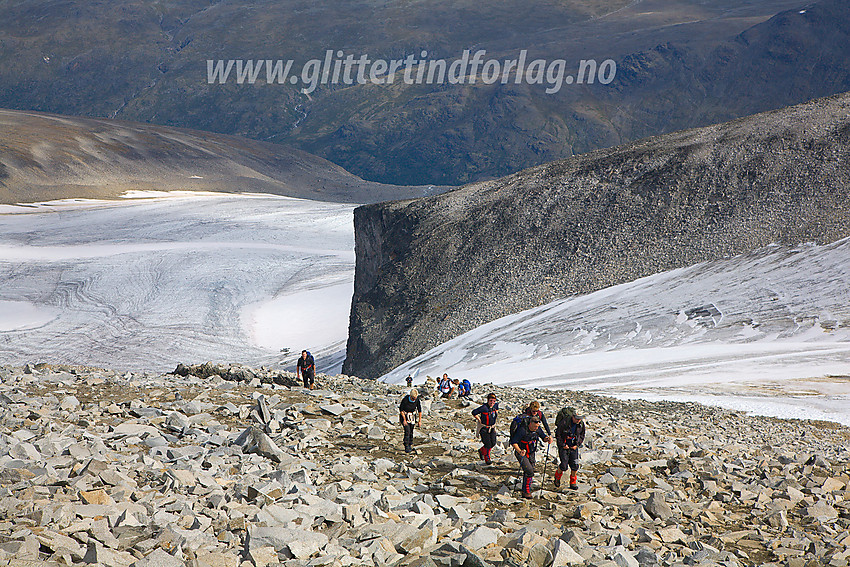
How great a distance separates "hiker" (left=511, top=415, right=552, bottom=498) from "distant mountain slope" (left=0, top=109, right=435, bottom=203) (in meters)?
104

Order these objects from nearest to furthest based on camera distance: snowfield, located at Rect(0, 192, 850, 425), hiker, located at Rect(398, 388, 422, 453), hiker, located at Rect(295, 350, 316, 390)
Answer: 1. hiker, located at Rect(398, 388, 422, 453)
2. hiker, located at Rect(295, 350, 316, 390)
3. snowfield, located at Rect(0, 192, 850, 425)

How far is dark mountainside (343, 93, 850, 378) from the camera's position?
119 feet

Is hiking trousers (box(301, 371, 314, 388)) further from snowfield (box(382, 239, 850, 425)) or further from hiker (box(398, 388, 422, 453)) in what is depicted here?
snowfield (box(382, 239, 850, 425))

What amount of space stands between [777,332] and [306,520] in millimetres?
27042

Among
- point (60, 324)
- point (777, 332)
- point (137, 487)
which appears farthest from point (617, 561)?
point (60, 324)

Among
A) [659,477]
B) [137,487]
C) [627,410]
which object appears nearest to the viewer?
[137,487]

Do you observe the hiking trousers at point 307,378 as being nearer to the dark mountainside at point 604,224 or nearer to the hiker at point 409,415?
the hiker at point 409,415

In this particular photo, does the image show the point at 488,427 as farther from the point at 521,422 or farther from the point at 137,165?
the point at 137,165

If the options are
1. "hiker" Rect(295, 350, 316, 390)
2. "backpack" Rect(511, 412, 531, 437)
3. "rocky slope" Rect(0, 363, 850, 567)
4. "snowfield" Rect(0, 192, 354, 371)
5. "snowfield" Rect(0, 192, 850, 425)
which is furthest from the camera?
"snowfield" Rect(0, 192, 354, 371)

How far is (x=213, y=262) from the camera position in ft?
204

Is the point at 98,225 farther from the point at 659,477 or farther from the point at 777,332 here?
the point at 659,477

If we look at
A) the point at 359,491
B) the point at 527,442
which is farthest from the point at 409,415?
the point at 359,491

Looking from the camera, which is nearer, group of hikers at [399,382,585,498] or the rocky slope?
the rocky slope

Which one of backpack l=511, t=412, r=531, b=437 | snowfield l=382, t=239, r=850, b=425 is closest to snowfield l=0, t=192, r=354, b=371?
snowfield l=382, t=239, r=850, b=425
